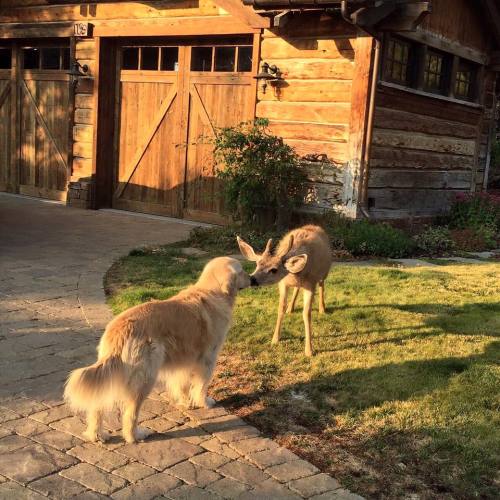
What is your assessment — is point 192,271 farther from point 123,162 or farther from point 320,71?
point 123,162

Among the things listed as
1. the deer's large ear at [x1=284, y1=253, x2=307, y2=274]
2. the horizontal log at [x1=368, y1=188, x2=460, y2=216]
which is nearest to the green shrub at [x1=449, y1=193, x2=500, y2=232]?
the horizontal log at [x1=368, y1=188, x2=460, y2=216]

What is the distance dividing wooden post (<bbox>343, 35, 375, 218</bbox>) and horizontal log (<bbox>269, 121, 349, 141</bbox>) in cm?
19

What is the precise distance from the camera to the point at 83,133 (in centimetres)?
1230

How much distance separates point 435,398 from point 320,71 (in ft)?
21.1

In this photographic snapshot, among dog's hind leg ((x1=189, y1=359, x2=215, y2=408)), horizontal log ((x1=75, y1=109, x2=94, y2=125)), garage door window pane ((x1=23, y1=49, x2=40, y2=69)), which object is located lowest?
dog's hind leg ((x1=189, y1=359, x2=215, y2=408))

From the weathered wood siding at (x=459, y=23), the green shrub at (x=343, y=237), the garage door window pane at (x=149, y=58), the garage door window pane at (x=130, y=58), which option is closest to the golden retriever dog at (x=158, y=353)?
the green shrub at (x=343, y=237)

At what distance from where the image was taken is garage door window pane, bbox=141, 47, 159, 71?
1145 cm

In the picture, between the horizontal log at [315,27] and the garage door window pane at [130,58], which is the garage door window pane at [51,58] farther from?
the horizontal log at [315,27]

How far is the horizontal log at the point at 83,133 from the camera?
1215 centimetres

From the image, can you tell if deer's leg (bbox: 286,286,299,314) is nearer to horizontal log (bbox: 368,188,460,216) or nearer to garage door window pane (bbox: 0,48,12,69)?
horizontal log (bbox: 368,188,460,216)

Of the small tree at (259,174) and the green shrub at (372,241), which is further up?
the small tree at (259,174)

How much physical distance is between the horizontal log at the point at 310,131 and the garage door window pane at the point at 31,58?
6489 millimetres

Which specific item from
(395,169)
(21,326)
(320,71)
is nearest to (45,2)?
(320,71)

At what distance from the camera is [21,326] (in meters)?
4.95
